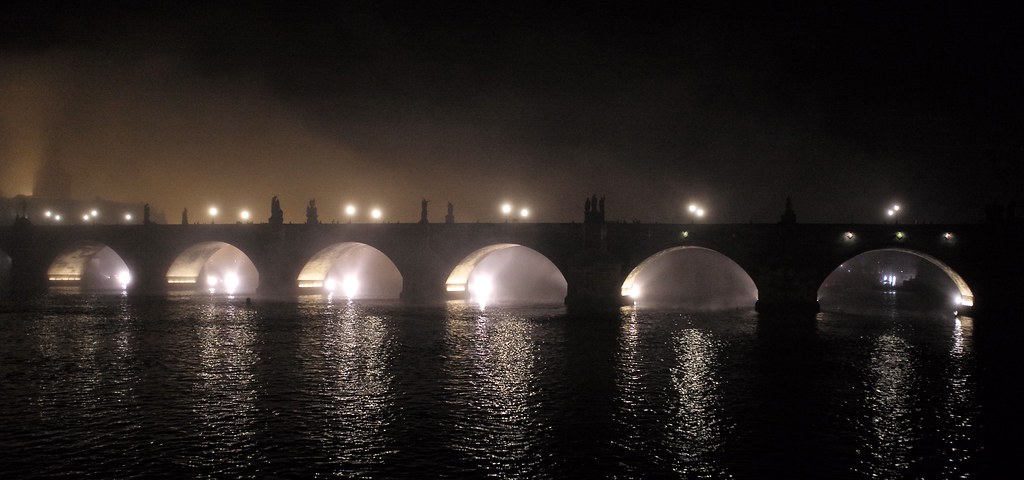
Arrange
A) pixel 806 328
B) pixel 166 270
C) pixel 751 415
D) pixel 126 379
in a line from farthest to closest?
1. pixel 166 270
2. pixel 806 328
3. pixel 126 379
4. pixel 751 415

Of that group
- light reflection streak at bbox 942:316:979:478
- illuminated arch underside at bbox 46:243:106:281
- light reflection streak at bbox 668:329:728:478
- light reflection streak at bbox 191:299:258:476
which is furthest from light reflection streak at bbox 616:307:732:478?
illuminated arch underside at bbox 46:243:106:281

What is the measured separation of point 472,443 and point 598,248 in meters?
39.4

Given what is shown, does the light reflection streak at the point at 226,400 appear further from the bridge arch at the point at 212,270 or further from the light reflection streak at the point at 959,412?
the bridge arch at the point at 212,270

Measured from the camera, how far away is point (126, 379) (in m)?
23.2

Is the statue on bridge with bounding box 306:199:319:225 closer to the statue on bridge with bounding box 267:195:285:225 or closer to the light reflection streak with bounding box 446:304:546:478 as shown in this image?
the statue on bridge with bounding box 267:195:285:225

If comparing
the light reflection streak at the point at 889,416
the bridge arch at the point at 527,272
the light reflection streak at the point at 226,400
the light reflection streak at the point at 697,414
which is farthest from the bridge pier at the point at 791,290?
the light reflection streak at the point at 226,400

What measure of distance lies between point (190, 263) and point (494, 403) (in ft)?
216

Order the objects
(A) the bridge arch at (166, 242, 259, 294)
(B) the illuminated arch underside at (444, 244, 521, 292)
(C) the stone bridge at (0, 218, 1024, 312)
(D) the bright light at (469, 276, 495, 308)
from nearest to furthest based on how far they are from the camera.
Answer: (C) the stone bridge at (0, 218, 1024, 312) < (B) the illuminated arch underside at (444, 244, 521, 292) < (A) the bridge arch at (166, 242, 259, 294) < (D) the bright light at (469, 276, 495, 308)

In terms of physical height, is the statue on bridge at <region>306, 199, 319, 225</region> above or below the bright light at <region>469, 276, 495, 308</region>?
above

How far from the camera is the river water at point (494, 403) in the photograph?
49.9 feet

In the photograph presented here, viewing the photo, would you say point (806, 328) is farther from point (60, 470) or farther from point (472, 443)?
point (60, 470)

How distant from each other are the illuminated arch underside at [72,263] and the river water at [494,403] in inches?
1857

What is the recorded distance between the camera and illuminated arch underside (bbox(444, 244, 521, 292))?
197ft

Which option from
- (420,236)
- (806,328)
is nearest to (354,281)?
(420,236)
